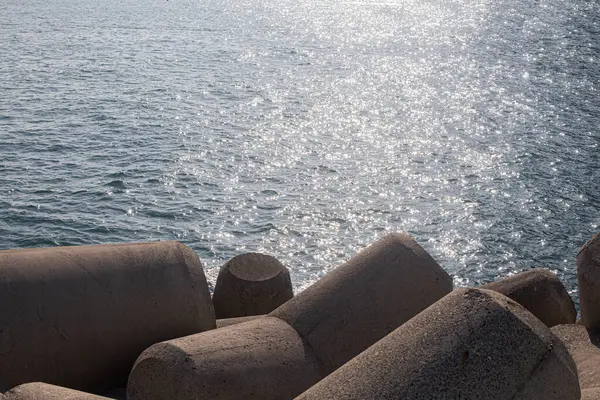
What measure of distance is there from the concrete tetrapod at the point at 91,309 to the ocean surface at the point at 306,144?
10.4m

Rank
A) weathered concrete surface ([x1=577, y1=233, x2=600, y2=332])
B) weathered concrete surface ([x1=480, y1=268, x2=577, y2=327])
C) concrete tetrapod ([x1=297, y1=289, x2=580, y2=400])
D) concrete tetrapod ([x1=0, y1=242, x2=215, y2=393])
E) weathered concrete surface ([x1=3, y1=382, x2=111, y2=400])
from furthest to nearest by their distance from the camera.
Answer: weathered concrete surface ([x1=480, y1=268, x2=577, y2=327]), weathered concrete surface ([x1=577, y1=233, x2=600, y2=332]), concrete tetrapod ([x1=0, y1=242, x2=215, y2=393]), weathered concrete surface ([x1=3, y1=382, x2=111, y2=400]), concrete tetrapod ([x1=297, y1=289, x2=580, y2=400])

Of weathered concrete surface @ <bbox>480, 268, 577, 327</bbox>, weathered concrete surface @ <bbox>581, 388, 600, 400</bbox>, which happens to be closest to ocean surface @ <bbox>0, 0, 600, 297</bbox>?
weathered concrete surface @ <bbox>480, 268, 577, 327</bbox>

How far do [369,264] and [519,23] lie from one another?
53.7 metres

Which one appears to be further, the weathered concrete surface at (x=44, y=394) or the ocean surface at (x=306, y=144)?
the ocean surface at (x=306, y=144)

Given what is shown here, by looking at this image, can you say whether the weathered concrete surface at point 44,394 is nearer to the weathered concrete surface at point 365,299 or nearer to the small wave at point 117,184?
the weathered concrete surface at point 365,299

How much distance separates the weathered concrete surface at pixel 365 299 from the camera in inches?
284

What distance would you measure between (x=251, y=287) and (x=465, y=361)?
5532mm

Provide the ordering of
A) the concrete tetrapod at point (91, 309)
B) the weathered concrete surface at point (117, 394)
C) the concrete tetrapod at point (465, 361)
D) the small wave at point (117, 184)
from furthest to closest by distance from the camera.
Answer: the small wave at point (117, 184)
the weathered concrete surface at point (117, 394)
the concrete tetrapod at point (91, 309)
the concrete tetrapod at point (465, 361)

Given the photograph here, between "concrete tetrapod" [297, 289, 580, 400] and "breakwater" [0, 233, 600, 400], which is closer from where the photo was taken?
"concrete tetrapod" [297, 289, 580, 400]

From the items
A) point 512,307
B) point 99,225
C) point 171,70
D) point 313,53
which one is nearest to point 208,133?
point 99,225

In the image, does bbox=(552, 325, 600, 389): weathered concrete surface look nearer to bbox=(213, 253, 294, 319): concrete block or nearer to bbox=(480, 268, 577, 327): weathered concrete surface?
bbox=(480, 268, 577, 327): weathered concrete surface

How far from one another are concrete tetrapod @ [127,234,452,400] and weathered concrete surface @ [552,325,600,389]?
1.53m

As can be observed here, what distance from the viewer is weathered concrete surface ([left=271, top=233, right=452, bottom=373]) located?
7223mm

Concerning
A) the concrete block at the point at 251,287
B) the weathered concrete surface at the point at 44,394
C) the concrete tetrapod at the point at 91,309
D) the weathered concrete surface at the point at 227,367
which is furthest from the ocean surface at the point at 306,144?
the weathered concrete surface at the point at 44,394
